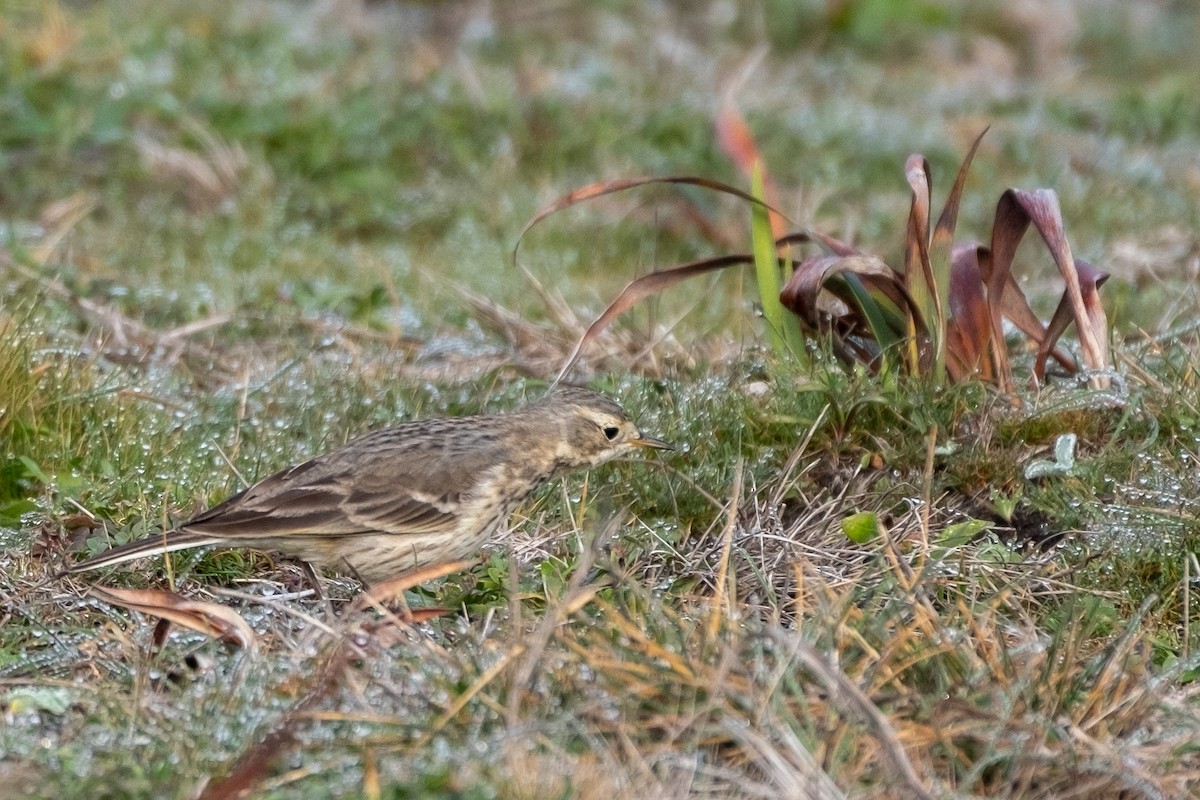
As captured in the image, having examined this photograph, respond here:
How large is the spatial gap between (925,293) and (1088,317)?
1.94ft

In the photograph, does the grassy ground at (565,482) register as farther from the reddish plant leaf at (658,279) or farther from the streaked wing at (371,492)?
the reddish plant leaf at (658,279)

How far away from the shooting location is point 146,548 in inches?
172

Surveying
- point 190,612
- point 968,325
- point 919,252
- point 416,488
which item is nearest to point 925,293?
point 919,252

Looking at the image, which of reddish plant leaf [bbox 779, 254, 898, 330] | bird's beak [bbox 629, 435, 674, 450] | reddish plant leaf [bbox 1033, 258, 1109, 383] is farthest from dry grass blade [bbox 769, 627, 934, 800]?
reddish plant leaf [bbox 1033, 258, 1109, 383]

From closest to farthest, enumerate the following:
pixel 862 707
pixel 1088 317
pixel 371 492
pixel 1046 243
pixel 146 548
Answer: pixel 862 707 → pixel 146 548 → pixel 371 492 → pixel 1046 243 → pixel 1088 317

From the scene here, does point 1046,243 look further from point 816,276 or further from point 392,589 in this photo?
point 392,589

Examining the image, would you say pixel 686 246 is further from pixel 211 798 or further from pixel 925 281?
pixel 211 798

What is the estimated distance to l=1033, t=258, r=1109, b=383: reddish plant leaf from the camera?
523cm

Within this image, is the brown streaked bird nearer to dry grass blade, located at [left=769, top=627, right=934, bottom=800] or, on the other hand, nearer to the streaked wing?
the streaked wing

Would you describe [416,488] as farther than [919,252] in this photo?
No

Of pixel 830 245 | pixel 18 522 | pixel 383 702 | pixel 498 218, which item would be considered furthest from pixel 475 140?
pixel 383 702

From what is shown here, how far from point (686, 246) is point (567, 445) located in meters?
3.64

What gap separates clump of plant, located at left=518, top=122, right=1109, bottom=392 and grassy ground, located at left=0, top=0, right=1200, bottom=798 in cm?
16

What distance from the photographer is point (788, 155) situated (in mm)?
9531
